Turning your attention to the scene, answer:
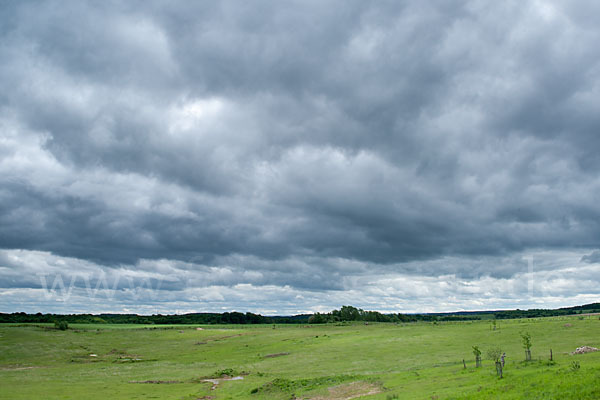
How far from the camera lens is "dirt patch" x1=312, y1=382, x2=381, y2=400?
45031 millimetres

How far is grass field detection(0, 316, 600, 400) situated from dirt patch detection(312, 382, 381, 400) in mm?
140

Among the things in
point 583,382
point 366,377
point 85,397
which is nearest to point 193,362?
point 85,397

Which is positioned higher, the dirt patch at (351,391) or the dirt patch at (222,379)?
the dirt patch at (351,391)

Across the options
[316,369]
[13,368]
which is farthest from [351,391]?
[13,368]

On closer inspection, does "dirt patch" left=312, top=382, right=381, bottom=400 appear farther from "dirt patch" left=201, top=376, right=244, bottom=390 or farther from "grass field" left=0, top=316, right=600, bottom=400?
"dirt patch" left=201, top=376, right=244, bottom=390

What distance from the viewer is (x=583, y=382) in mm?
30875

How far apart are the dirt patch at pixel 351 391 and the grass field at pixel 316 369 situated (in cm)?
14

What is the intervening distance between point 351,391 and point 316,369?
75.1ft

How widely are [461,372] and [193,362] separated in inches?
2600

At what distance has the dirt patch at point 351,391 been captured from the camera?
148 ft

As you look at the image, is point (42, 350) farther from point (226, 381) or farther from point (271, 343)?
point (226, 381)

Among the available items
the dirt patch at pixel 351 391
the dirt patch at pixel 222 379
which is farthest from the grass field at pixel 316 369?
the dirt patch at pixel 222 379

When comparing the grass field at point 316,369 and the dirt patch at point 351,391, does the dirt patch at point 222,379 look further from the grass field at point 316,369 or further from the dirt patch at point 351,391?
the dirt patch at point 351,391

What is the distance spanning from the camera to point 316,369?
6906cm
